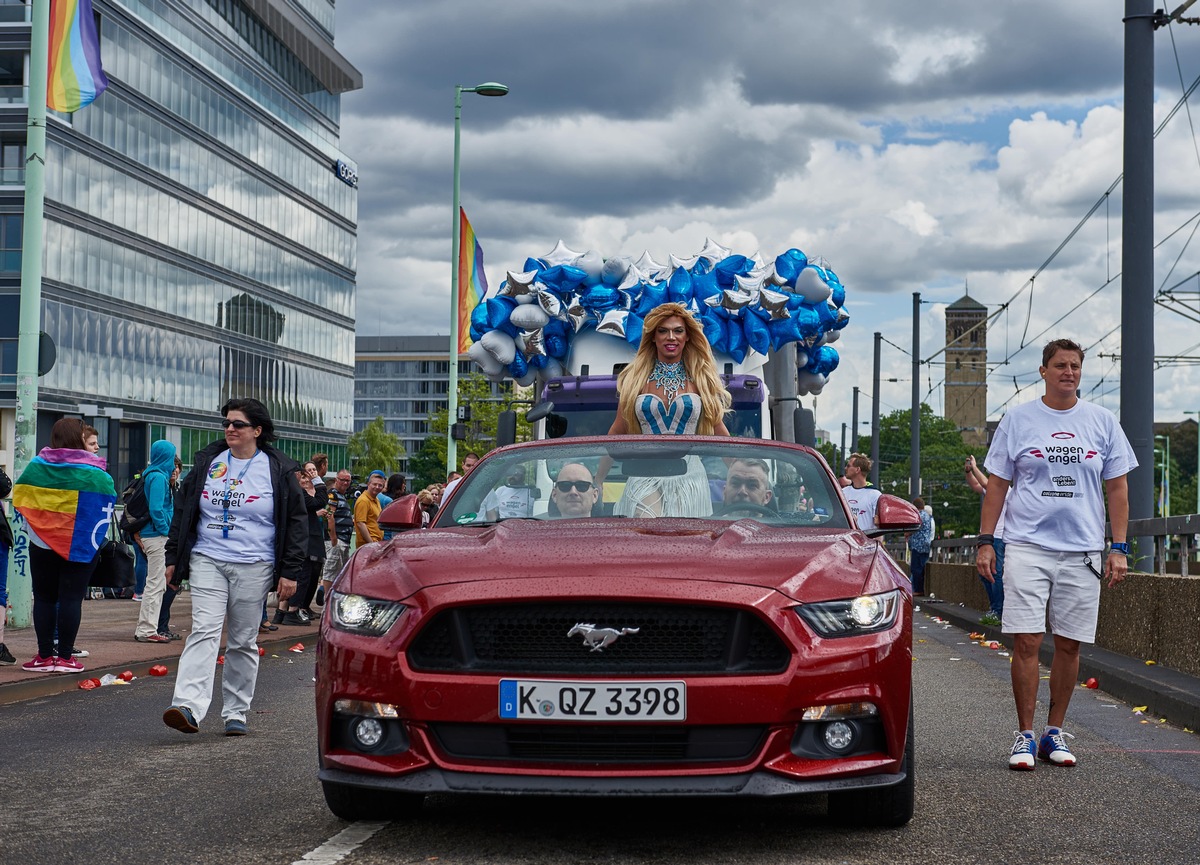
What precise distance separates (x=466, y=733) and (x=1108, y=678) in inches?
297

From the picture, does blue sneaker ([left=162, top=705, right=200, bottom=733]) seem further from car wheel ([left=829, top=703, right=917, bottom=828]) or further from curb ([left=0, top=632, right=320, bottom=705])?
car wheel ([left=829, top=703, right=917, bottom=828])

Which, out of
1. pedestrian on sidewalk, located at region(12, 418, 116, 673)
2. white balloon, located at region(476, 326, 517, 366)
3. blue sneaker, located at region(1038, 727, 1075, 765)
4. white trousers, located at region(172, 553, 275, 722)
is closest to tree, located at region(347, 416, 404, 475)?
white balloon, located at region(476, 326, 517, 366)

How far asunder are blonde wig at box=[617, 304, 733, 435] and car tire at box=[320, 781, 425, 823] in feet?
10.7

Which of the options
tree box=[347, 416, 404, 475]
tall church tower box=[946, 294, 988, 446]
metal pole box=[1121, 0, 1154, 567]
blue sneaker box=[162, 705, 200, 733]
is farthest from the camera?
tall church tower box=[946, 294, 988, 446]

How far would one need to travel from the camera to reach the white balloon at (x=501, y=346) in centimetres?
1335

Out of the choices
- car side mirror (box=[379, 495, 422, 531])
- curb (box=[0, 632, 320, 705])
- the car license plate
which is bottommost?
curb (box=[0, 632, 320, 705])

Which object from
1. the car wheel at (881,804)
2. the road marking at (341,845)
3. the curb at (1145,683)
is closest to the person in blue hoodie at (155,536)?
the curb at (1145,683)

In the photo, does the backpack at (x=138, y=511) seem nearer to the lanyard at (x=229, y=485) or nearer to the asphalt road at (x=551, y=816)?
the asphalt road at (x=551, y=816)

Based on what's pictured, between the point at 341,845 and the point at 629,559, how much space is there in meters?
1.36

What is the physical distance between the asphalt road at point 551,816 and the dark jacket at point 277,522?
916 mm

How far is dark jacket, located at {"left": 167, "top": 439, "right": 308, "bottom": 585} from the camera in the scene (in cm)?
837

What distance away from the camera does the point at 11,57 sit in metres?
53.5

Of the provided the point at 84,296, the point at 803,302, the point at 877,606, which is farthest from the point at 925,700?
the point at 84,296

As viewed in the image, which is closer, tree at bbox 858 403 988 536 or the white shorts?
the white shorts
